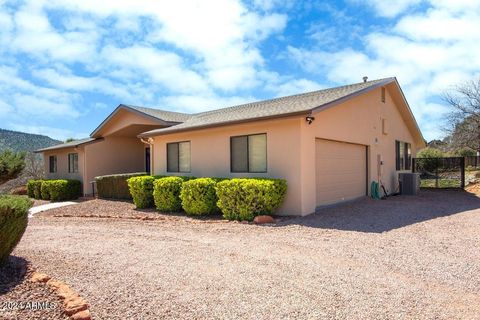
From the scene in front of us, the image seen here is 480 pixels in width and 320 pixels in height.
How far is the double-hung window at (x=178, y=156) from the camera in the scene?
1357cm

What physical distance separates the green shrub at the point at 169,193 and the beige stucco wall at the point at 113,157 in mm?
8689

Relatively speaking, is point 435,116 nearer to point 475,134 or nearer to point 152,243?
point 475,134

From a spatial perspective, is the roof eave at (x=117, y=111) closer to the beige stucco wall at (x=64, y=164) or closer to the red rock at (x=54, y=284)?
the beige stucco wall at (x=64, y=164)

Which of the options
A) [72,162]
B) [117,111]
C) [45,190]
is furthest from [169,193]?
[72,162]

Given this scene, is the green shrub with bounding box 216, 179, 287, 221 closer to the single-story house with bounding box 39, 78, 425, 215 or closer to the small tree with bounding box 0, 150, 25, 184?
the single-story house with bounding box 39, 78, 425, 215

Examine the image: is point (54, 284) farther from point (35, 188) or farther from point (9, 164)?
point (35, 188)

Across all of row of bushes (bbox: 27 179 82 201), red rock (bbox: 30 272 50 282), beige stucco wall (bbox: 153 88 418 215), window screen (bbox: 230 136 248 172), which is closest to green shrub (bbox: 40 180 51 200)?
row of bushes (bbox: 27 179 82 201)

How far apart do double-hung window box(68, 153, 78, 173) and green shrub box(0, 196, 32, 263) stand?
16.4m

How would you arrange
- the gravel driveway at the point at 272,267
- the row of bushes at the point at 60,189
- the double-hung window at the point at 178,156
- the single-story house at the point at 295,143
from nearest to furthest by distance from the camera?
the gravel driveway at the point at 272,267, the single-story house at the point at 295,143, the double-hung window at the point at 178,156, the row of bushes at the point at 60,189

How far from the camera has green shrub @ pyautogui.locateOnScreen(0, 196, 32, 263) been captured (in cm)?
454

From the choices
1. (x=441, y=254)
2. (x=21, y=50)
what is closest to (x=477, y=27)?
(x=441, y=254)

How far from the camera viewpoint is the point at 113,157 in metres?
19.7

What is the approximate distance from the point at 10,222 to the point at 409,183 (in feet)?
53.6

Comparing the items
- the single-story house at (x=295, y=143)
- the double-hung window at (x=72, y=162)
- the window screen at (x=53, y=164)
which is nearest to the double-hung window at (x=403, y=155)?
Answer: the single-story house at (x=295, y=143)
